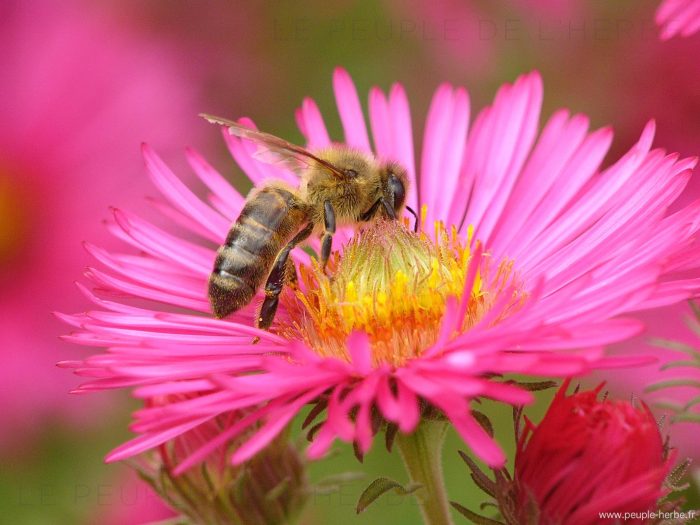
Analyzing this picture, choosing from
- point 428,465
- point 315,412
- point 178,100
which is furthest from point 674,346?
point 178,100

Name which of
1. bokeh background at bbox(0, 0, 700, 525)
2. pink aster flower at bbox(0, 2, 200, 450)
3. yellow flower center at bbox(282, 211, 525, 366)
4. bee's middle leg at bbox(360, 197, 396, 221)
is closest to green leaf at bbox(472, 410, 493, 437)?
Answer: yellow flower center at bbox(282, 211, 525, 366)

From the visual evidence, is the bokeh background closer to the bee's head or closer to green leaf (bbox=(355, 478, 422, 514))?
the bee's head

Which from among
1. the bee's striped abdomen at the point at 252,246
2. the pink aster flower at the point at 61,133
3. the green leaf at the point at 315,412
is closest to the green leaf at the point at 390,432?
the green leaf at the point at 315,412

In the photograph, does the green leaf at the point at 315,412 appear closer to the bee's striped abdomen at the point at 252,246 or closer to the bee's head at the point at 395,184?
the bee's striped abdomen at the point at 252,246

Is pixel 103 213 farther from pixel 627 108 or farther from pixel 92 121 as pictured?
pixel 627 108

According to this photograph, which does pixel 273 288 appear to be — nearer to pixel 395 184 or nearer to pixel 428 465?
pixel 395 184

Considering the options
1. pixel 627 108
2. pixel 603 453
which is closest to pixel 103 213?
pixel 627 108

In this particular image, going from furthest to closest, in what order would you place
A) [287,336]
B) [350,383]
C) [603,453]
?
[287,336]
[350,383]
[603,453]
